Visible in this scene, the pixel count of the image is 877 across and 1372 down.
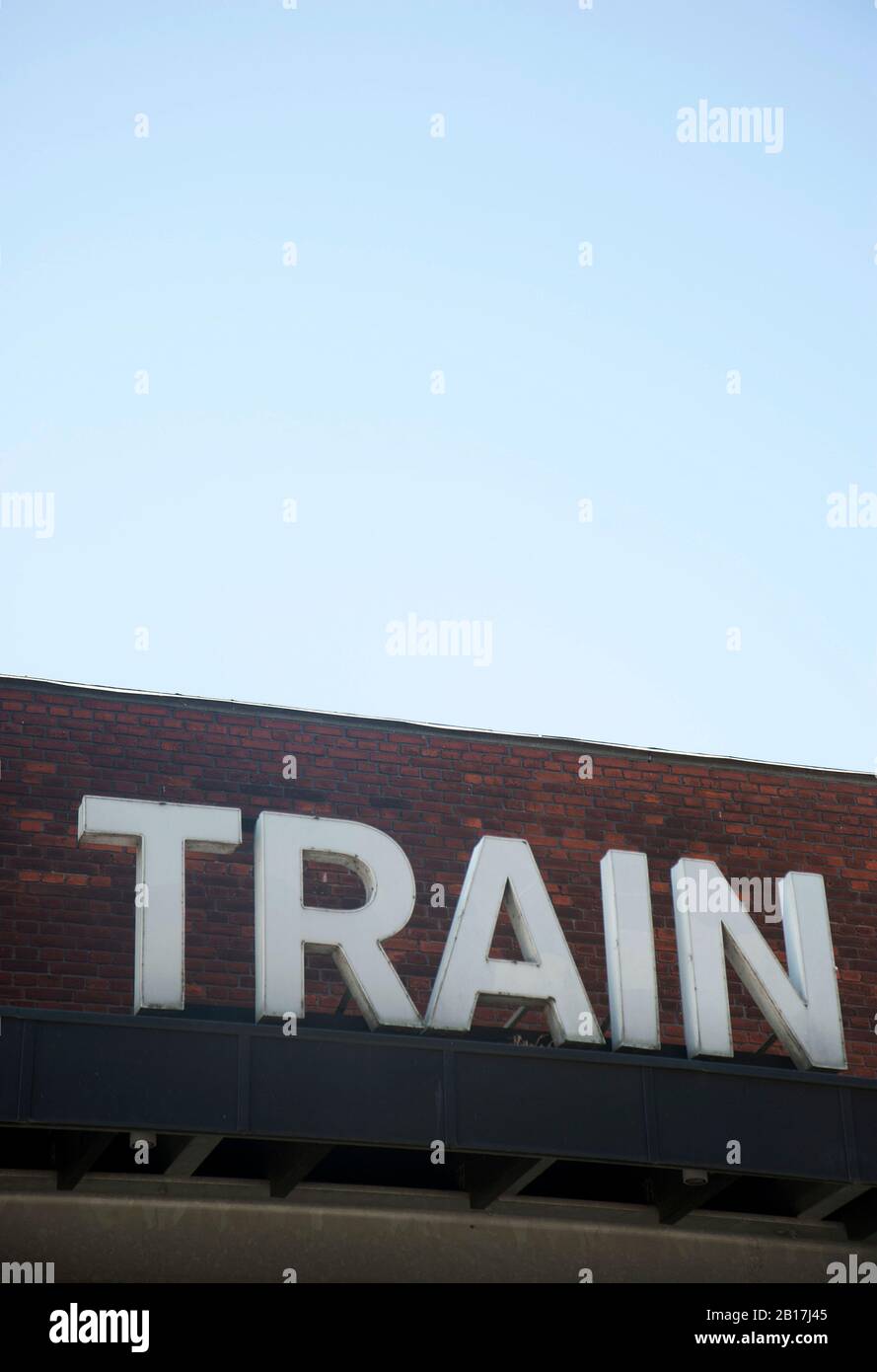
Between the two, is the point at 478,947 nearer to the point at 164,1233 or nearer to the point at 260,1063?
the point at 260,1063

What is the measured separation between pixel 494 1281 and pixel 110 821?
4448mm

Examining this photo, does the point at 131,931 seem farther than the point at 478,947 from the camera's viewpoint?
Yes

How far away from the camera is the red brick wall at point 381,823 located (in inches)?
543

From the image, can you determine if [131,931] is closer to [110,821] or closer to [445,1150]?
[110,821]

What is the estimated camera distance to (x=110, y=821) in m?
12.4

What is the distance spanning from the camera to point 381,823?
15.2m

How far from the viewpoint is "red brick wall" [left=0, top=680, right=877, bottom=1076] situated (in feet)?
45.3
